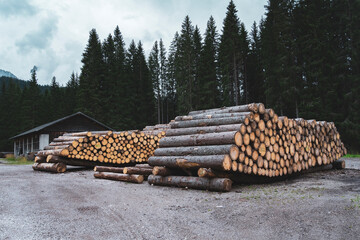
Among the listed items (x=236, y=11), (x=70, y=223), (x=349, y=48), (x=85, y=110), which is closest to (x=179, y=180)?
(x=70, y=223)

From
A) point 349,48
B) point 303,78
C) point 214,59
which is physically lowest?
point 303,78

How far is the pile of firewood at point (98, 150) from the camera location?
1217cm

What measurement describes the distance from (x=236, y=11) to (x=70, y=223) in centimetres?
3328

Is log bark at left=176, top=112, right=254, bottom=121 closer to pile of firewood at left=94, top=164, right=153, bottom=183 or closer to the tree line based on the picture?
pile of firewood at left=94, top=164, right=153, bottom=183

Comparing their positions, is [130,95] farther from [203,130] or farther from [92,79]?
[203,130]

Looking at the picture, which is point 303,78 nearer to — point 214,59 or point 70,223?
point 214,59

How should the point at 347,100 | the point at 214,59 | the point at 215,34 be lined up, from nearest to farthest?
1. the point at 347,100
2. the point at 214,59
3. the point at 215,34

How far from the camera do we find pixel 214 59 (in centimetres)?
3550

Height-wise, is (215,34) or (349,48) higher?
(215,34)

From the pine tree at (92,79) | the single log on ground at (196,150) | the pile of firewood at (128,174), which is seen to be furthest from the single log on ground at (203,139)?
the pine tree at (92,79)

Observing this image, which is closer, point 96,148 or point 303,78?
point 96,148

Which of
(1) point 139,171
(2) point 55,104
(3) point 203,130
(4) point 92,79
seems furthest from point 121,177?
(2) point 55,104

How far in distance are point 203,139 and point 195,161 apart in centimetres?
80

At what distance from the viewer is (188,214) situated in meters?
4.57
